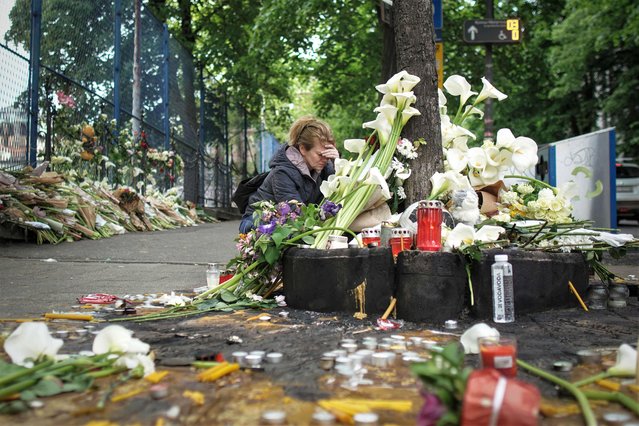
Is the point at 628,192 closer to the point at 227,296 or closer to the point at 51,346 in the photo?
the point at 227,296

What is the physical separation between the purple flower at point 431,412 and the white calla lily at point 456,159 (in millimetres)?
2710

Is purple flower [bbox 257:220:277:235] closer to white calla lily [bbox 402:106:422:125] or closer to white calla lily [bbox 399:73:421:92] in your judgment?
white calla lily [bbox 402:106:422:125]

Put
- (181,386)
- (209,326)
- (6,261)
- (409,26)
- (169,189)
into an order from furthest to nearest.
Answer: (169,189) → (6,261) → (409,26) → (209,326) → (181,386)

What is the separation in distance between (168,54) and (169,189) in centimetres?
347

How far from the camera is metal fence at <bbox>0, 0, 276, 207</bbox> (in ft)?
27.5

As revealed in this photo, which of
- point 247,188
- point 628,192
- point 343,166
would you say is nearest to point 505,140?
point 343,166

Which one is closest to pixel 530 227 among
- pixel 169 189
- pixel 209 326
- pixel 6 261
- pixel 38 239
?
pixel 209 326

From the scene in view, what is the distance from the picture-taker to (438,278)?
3393 millimetres

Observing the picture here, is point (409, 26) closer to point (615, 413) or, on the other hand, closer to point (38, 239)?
point (615, 413)

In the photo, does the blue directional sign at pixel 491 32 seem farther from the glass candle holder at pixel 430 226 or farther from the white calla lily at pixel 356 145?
the glass candle holder at pixel 430 226

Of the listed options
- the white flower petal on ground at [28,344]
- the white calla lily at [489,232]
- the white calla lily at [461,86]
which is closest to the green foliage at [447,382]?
the white flower petal on ground at [28,344]

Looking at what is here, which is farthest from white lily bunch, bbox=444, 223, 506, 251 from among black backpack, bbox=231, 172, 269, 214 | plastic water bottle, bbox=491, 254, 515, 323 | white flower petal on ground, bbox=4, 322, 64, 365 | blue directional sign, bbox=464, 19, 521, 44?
blue directional sign, bbox=464, 19, 521, 44

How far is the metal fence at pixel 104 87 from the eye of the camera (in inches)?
330

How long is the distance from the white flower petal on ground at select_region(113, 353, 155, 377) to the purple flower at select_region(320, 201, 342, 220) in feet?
5.98
